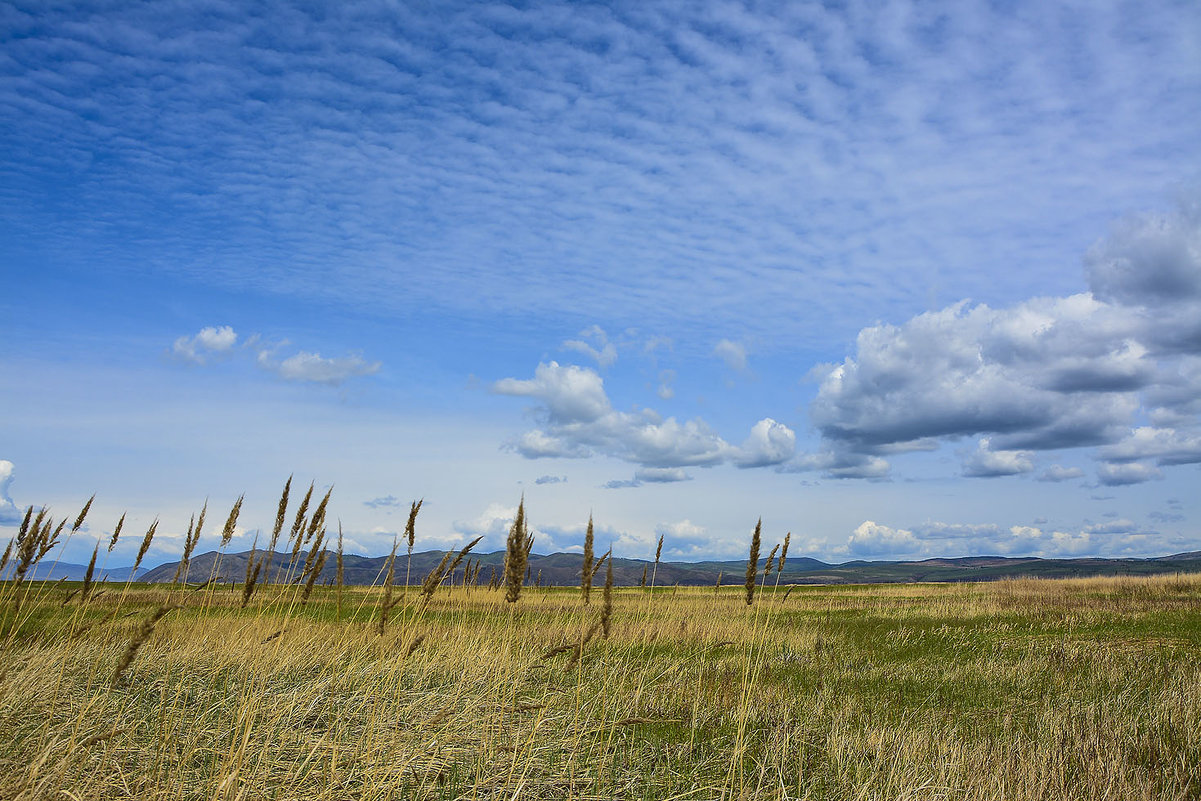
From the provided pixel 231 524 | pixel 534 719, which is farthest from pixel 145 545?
pixel 534 719

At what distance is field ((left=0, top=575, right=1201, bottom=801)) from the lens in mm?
4734

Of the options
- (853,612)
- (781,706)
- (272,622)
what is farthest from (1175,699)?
(853,612)

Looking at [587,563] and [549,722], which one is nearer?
[549,722]

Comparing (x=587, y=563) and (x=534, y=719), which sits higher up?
(x=587, y=563)

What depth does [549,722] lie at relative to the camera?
21.7 ft

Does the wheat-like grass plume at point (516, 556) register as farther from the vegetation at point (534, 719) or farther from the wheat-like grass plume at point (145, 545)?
the wheat-like grass plume at point (145, 545)

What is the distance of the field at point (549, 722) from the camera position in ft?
15.5

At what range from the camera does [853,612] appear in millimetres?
28328

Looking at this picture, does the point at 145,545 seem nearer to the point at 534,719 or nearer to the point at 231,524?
the point at 231,524

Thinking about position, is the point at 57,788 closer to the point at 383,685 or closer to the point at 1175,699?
the point at 383,685

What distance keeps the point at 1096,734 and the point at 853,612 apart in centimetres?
2203

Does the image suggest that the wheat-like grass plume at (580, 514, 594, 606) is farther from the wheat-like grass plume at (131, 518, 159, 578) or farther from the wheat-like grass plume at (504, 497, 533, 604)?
the wheat-like grass plume at (131, 518, 159, 578)

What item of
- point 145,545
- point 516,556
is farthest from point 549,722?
point 145,545

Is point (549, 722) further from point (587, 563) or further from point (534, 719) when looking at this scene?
point (587, 563)
